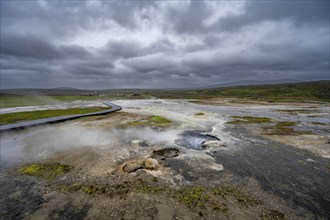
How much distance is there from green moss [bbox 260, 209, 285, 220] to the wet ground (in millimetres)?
40

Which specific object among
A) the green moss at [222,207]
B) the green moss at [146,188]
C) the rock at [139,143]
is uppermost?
the rock at [139,143]

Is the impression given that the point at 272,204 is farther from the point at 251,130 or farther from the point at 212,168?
the point at 251,130

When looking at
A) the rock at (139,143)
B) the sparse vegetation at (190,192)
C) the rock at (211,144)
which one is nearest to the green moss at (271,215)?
the sparse vegetation at (190,192)

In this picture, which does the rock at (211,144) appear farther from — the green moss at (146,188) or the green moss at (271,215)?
the green moss at (271,215)

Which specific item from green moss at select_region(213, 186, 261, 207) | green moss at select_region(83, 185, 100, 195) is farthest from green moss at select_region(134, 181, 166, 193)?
green moss at select_region(213, 186, 261, 207)

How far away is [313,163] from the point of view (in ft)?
39.5

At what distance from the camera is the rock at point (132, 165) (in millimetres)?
10922

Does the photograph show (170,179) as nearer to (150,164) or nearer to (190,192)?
(190,192)

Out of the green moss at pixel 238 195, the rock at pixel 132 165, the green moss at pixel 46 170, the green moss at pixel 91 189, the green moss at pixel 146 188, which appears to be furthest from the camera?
the rock at pixel 132 165

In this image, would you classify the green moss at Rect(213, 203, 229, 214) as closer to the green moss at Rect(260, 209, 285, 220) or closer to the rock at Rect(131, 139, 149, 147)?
the green moss at Rect(260, 209, 285, 220)

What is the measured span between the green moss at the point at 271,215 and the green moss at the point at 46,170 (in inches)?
415

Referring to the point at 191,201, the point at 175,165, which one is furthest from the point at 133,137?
the point at 191,201

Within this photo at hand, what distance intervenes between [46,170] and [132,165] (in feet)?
17.1

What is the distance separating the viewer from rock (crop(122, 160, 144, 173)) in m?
10.9
